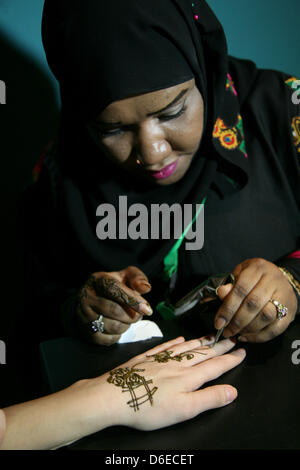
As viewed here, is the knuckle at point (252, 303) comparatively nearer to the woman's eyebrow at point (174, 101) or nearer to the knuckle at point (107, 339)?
the knuckle at point (107, 339)

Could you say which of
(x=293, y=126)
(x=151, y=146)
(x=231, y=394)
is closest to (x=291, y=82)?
(x=293, y=126)

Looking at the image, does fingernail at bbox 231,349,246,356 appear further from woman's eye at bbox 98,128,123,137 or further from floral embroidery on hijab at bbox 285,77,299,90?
floral embroidery on hijab at bbox 285,77,299,90

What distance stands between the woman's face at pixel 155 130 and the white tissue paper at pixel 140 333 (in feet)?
1.23

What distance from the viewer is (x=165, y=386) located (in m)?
0.74

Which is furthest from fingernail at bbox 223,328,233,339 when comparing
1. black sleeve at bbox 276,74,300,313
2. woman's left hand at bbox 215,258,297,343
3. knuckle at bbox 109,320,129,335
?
black sleeve at bbox 276,74,300,313

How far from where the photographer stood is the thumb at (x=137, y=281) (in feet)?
2.98

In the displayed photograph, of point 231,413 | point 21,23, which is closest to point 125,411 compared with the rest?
point 231,413

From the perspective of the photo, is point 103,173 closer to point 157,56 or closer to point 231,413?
point 157,56

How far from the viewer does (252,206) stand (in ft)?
3.81

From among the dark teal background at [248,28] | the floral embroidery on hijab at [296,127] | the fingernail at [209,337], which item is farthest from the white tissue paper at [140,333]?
the dark teal background at [248,28]

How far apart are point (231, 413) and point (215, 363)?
0.12m

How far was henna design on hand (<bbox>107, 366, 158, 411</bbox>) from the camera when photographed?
0.71m

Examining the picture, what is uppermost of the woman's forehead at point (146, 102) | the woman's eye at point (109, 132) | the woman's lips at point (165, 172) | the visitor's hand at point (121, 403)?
the woman's forehead at point (146, 102)
